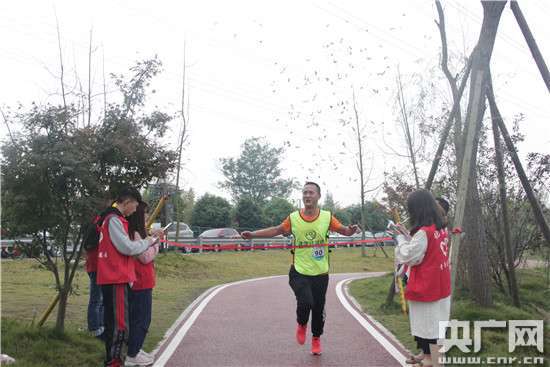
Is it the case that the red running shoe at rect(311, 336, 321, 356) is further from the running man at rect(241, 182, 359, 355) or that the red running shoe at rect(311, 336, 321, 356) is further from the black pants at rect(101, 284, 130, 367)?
the black pants at rect(101, 284, 130, 367)

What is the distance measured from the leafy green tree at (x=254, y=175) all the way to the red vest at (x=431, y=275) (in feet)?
267

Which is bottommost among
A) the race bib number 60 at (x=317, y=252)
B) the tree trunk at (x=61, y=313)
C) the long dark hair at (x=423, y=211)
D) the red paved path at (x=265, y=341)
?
the red paved path at (x=265, y=341)

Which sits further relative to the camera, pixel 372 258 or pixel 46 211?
pixel 372 258

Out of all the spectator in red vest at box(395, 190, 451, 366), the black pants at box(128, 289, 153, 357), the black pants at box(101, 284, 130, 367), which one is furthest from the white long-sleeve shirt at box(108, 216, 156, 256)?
the spectator in red vest at box(395, 190, 451, 366)

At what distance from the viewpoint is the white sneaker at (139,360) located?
6306 mm

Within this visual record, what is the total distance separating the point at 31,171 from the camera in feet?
21.7

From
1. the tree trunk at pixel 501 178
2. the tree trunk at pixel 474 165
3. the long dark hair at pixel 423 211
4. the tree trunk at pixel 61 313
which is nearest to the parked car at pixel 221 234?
the tree trunk at pixel 501 178

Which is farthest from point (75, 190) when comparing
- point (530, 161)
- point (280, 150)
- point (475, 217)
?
point (280, 150)

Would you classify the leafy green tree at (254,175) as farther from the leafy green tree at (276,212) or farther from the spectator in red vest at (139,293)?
the spectator in red vest at (139,293)

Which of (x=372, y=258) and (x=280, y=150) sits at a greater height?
(x=280, y=150)

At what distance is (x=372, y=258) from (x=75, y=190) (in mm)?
28513

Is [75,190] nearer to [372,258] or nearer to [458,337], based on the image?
[458,337]

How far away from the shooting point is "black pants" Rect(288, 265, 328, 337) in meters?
6.88

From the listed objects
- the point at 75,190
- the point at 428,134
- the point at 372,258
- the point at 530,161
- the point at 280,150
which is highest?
the point at 280,150
